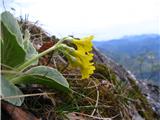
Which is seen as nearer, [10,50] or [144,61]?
[10,50]

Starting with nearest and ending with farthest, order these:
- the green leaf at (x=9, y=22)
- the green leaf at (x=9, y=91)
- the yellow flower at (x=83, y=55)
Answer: the green leaf at (x=9, y=91) < the green leaf at (x=9, y=22) < the yellow flower at (x=83, y=55)

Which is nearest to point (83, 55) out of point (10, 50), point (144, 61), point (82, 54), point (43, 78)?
point (82, 54)

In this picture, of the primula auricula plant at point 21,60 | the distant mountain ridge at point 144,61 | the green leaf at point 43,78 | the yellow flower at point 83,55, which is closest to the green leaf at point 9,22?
the primula auricula plant at point 21,60

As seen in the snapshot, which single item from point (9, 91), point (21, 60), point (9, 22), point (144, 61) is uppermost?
point (9, 22)

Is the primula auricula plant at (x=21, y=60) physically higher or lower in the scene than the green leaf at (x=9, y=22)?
lower

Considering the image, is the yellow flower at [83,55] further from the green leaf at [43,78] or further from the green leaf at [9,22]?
the green leaf at [9,22]

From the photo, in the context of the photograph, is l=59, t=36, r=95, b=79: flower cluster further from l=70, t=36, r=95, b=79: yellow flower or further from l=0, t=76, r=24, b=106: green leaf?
l=0, t=76, r=24, b=106: green leaf

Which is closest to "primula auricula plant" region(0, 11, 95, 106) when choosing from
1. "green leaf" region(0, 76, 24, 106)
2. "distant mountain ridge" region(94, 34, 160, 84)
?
"green leaf" region(0, 76, 24, 106)

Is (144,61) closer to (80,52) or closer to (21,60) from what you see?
(80,52)
